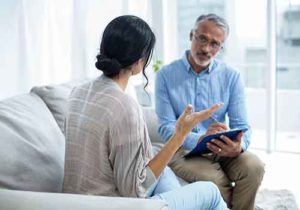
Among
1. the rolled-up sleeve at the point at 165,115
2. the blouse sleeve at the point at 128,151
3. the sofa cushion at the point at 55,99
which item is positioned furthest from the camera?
the rolled-up sleeve at the point at 165,115

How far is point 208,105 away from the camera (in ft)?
6.96

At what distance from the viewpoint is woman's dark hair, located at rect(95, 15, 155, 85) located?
1.34m

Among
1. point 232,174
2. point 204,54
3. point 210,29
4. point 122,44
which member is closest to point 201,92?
point 204,54

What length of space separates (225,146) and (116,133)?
76cm

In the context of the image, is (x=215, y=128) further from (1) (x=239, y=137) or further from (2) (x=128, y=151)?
(2) (x=128, y=151)

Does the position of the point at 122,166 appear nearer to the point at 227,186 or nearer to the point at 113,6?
the point at 227,186

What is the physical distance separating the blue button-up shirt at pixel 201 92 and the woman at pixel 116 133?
2.22ft

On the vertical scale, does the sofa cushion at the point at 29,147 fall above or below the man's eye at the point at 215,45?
below

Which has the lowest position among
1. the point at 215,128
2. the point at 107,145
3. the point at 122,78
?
the point at 215,128

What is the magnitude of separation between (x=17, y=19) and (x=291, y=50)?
85.7 inches

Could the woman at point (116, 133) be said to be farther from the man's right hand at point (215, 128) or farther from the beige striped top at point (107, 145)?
the man's right hand at point (215, 128)

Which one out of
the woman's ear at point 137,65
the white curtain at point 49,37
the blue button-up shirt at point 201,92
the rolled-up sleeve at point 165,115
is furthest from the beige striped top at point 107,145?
the white curtain at point 49,37

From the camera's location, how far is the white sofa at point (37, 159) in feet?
3.77

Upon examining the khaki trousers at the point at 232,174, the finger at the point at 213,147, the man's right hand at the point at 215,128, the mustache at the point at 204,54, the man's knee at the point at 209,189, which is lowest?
the khaki trousers at the point at 232,174
